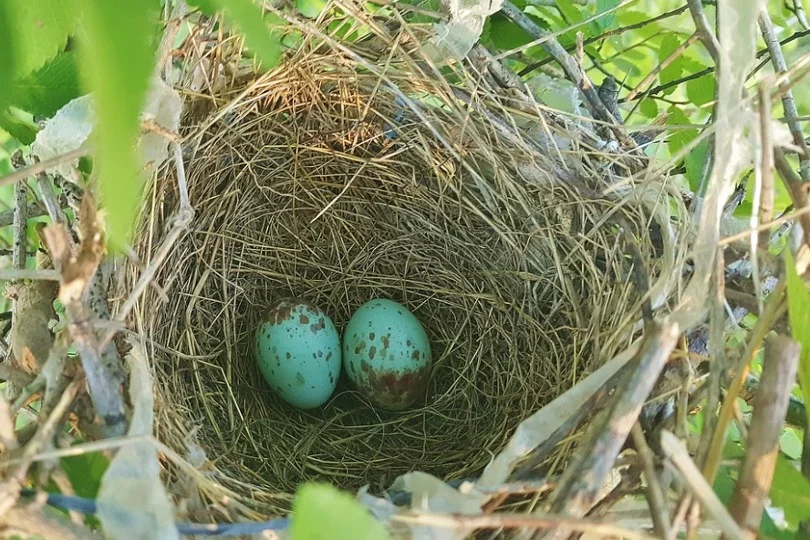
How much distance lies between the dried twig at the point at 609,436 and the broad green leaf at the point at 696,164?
0.35m

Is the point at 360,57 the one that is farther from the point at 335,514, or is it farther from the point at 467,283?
the point at 335,514

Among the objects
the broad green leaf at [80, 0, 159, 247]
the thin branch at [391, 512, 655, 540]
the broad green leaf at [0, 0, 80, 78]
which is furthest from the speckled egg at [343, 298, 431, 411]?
the broad green leaf at [80, 0, 159, 247]

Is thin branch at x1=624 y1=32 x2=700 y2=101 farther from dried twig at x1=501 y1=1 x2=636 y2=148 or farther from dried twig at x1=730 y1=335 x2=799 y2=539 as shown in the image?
dried twig at x1=730 y1=335 x2=799 y2=539

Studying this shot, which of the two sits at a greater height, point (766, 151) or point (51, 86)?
point (51, 86)

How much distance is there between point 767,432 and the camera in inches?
19.6

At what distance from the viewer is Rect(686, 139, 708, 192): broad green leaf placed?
0.84m

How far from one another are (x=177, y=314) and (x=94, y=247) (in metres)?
0.45

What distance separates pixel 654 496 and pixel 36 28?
24.4 inches

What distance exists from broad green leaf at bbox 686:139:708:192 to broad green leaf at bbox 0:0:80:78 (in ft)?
2.47

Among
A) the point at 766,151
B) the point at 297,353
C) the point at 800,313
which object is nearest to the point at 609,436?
the point at 800,313

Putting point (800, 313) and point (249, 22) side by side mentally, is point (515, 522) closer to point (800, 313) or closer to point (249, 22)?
point (800, 313)

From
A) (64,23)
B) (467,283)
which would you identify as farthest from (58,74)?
(467,283)

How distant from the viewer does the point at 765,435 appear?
50cm

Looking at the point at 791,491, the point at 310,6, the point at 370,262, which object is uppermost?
the point at 310,6
